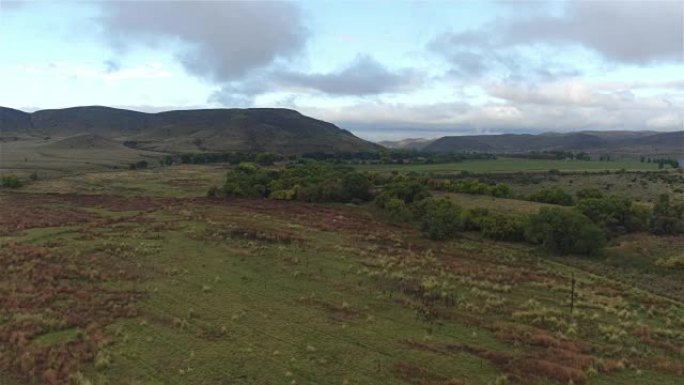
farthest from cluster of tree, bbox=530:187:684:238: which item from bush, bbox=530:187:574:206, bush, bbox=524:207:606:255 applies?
bush, bbox=530:187:574:206

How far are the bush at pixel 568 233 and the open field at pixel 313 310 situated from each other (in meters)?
1.82

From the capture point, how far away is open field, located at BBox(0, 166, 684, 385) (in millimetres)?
23297

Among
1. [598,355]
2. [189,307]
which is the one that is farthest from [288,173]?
[598,355]

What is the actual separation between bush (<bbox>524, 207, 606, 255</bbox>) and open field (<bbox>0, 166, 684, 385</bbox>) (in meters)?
1.82

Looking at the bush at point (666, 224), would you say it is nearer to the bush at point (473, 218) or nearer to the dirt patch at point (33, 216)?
the bush at point (473, 218)

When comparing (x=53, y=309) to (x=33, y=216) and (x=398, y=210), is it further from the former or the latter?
(x=398, y=210)

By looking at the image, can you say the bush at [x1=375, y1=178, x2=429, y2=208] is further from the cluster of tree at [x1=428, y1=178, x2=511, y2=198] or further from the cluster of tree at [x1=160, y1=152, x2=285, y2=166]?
the cluster of tree at [x1=160, y1=152, x2=285, y2=166]

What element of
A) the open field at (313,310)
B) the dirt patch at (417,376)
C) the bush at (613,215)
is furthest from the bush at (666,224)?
the dirt patch at (417,376)

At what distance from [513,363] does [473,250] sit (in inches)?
1202

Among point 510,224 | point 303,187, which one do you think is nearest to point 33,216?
point 303,187

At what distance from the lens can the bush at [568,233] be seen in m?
51.9

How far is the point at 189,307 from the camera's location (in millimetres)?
31125

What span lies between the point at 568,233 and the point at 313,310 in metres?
31.8

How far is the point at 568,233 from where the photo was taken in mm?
52625
